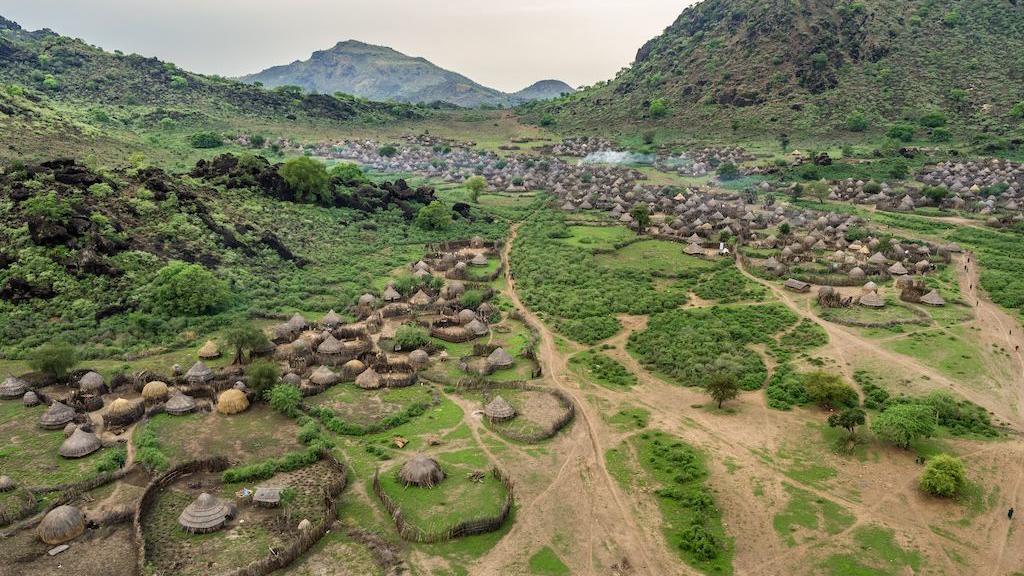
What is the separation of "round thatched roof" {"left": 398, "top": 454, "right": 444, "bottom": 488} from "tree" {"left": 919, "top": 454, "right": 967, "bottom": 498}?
65.0ft

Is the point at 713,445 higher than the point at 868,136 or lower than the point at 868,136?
lower

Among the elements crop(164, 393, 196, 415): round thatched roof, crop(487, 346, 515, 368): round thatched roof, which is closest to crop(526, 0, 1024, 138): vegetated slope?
crop(487, 346, 515, 368): round thatched roof

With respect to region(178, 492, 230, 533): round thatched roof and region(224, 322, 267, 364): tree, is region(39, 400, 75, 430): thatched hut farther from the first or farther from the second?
region(178, 492, 230, 533): round thatched roof

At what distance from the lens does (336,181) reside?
263 feet

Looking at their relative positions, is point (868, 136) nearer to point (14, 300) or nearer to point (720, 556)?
point (720, 556)

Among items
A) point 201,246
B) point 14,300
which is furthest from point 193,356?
point 201,246

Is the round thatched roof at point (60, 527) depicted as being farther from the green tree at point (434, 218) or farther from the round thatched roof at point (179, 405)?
the green tree at point (434, 218)

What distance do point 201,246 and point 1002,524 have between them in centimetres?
5612

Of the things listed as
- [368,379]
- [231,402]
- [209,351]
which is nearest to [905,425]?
[368,379]

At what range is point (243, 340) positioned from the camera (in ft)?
121

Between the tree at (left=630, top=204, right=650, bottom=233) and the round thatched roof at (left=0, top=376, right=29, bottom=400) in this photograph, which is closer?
the round thatched roof at (left=0, top=376, right=29, bottom=400)

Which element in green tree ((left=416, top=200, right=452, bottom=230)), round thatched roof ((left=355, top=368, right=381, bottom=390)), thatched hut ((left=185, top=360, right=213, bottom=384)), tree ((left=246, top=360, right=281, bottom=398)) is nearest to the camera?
tree ((left=246, top=360, right=281, bottom=398))

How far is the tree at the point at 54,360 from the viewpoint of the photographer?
3356 cm

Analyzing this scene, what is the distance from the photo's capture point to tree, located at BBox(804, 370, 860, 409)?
3098 cm
